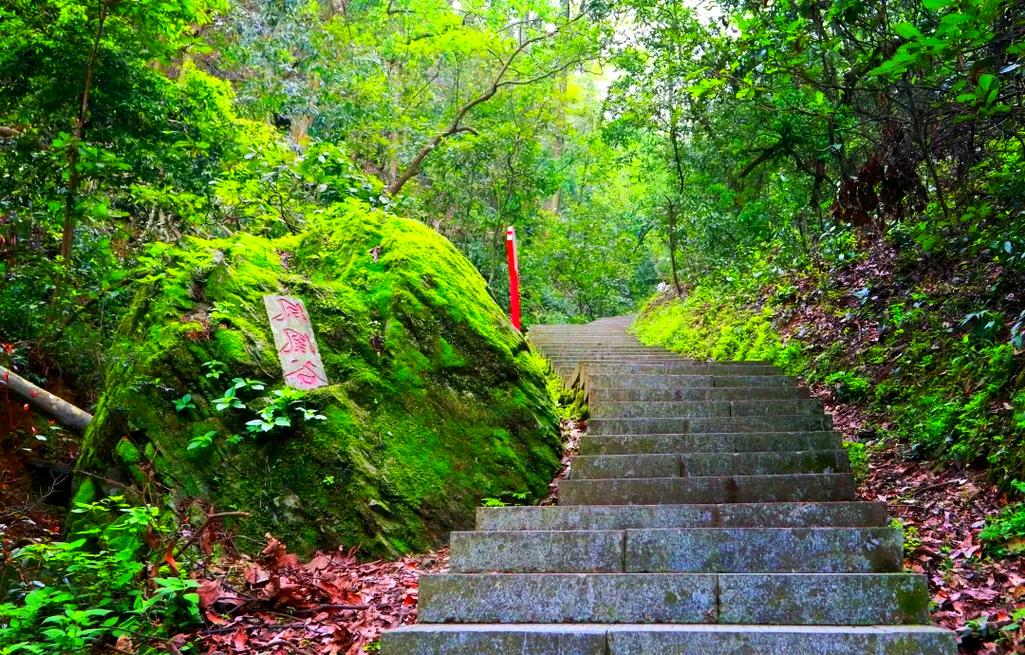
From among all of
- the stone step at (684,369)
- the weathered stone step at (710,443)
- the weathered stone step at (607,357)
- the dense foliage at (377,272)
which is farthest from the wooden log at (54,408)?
the weathered stone step at (607,357)

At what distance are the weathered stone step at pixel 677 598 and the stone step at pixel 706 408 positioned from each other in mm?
2778

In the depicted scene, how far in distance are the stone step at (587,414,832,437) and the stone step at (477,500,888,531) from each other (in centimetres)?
145

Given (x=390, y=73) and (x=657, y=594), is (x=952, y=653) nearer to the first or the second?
(x=657, y=594)

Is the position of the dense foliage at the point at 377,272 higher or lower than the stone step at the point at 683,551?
higher

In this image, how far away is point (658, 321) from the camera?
49.8ft

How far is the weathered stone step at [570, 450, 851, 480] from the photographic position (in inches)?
208

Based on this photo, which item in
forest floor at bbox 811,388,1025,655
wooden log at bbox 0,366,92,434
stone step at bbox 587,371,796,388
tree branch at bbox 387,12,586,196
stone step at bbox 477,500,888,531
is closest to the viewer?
forest floor at bbox 811,388,1025,655

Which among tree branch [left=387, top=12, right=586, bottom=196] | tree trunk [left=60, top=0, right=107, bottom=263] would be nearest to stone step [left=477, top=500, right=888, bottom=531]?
tree trunk [left=60, top=0, right=107, bottom=263]

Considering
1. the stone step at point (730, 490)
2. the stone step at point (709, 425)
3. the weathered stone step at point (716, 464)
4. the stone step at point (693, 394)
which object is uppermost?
the stone step at point (693, 394)

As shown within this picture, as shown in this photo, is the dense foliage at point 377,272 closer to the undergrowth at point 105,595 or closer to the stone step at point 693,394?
the undergrowth at point 105,595

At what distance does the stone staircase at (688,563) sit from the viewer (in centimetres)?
334

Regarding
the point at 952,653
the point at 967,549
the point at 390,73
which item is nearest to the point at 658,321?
the point at 390,73

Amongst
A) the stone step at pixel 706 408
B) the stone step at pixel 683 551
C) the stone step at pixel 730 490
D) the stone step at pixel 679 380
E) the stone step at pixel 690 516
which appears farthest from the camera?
the stone step at pixel 679 380

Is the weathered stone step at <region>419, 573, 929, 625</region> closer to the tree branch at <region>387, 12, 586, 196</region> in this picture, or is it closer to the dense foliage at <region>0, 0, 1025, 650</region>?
Result: the dense foliage at <region>0, 0, 1025, 650</region>
